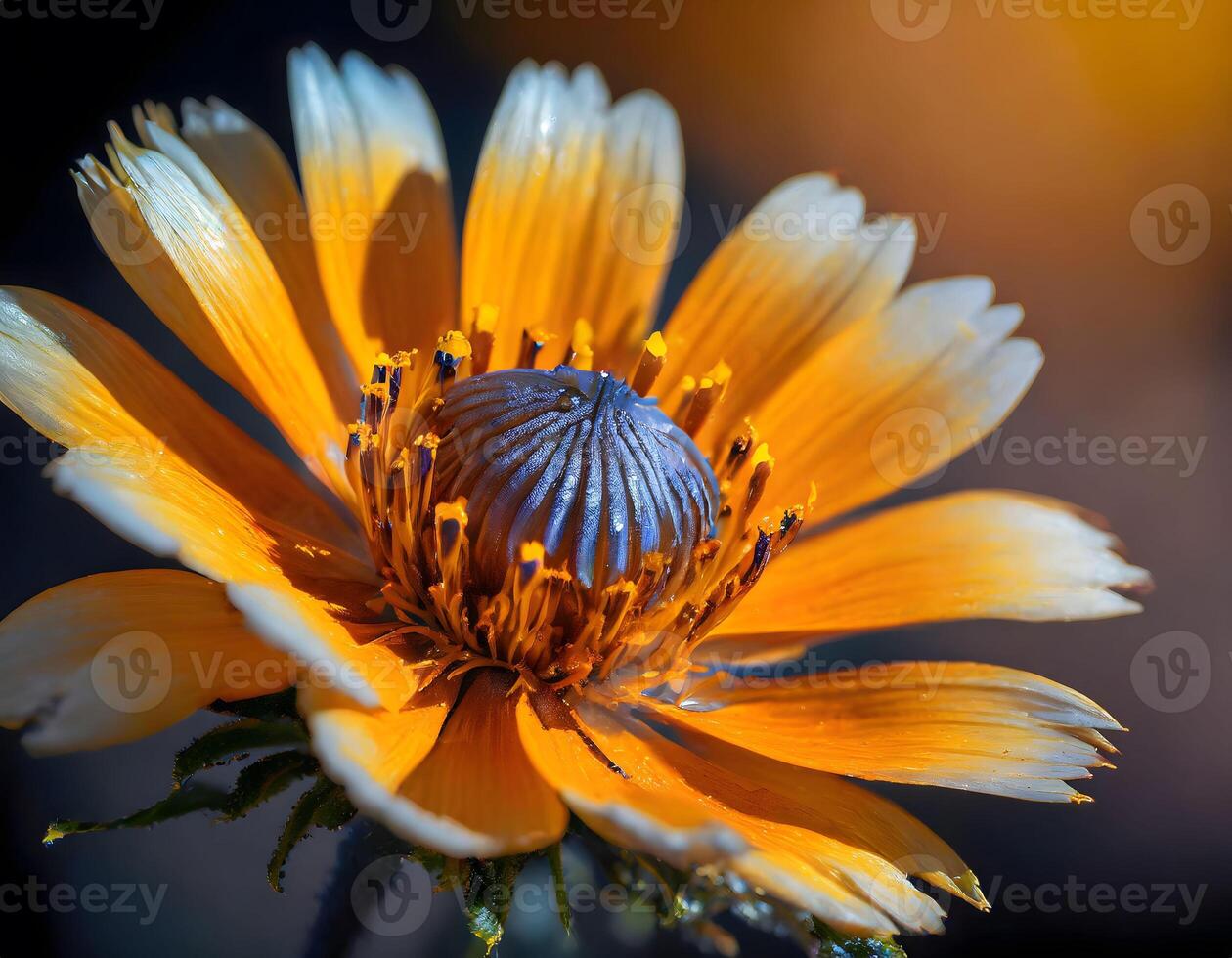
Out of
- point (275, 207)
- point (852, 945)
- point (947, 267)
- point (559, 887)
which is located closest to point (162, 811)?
point (559, 887)

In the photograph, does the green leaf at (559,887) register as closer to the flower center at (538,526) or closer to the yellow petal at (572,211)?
the flower center at (538,526)

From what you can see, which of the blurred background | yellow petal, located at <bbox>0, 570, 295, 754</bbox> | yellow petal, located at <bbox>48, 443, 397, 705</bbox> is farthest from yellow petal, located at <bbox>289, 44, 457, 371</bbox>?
the blurred background

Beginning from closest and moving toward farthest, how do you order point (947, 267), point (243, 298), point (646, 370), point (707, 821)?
point (707, 821)
point (243, 298)
point (646, 370)
point (947, 267)

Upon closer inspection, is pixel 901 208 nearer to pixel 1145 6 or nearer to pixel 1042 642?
pixel 1145 6

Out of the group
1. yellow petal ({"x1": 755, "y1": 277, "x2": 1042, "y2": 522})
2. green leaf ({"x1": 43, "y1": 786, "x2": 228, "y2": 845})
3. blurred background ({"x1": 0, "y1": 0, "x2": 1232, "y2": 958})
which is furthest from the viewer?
blurred background ({"x1": 0, "y1": 0, "x2": 1232, "y2": 958})

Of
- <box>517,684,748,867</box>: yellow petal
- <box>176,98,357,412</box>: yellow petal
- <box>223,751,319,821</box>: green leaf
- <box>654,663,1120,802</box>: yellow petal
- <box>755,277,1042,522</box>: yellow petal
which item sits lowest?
<box>223,751,319,821</box>: green leaf

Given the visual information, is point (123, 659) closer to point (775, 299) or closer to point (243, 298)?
point (243, 298)

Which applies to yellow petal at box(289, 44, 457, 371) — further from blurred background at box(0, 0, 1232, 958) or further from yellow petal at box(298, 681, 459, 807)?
blurred background at box(0, 0, 1232, 958)

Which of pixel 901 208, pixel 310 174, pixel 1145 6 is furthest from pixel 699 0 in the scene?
pixel 310 174
